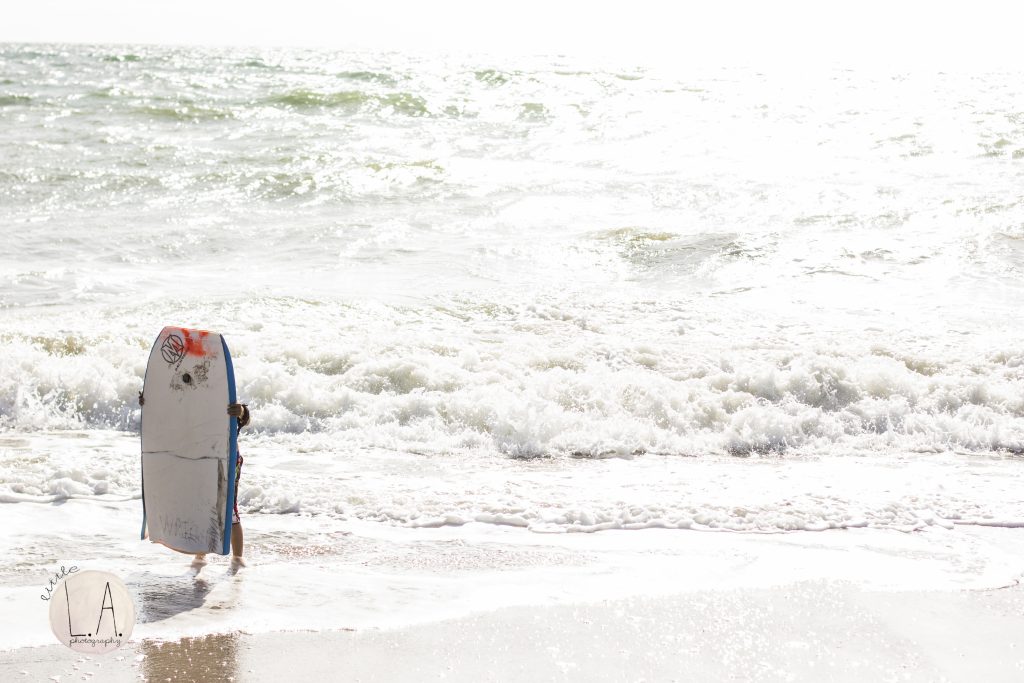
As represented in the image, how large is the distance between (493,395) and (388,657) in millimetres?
4286

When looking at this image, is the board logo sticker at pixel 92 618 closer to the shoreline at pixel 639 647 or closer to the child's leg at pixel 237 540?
the shoreline at pixel 639 647

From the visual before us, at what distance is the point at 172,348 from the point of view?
5473 millimetres

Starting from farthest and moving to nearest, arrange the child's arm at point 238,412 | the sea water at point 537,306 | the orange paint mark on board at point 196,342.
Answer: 1. the sea water at point 537,306
2. the orange paint mark on board at point 196,342
3. the child's arm at point 238,412

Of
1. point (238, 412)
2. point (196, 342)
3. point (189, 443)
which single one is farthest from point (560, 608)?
point (196, 342)

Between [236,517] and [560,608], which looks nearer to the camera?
[560,608]

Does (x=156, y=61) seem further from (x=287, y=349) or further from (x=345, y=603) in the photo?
(x=345, y=603)

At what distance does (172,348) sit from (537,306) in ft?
20.2

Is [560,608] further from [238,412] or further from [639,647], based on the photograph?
[238,412]

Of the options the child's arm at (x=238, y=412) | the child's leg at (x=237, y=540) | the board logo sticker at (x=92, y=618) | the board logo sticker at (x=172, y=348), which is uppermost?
the board logo sticker at (x=172, y=348)

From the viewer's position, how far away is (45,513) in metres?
5.93

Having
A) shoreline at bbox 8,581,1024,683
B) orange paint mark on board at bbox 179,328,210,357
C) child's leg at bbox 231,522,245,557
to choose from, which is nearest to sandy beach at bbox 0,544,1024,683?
shoreline at bbox 8,581,1024,683

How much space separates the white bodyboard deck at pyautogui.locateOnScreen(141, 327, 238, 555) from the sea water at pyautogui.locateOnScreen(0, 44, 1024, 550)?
950mm

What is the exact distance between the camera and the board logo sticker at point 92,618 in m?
4.08

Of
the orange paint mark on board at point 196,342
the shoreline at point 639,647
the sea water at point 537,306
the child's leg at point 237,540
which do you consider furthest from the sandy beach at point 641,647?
the orange paint mark on board at point 196,342
